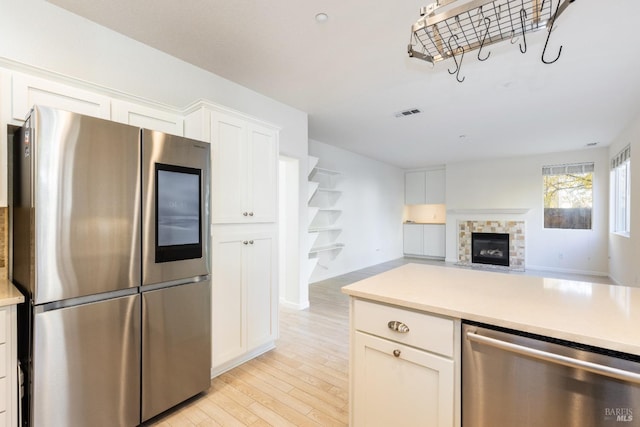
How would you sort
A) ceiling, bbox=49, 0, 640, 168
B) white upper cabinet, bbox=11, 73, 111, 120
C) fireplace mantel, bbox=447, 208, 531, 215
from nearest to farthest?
white upper cabinet, bbox=11, 73, 111, 120, ceiling, bbox=49, 0, 640, 168, fireplace mantel, bbox=447, 208, 531, 215

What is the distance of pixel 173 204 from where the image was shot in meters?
1.89

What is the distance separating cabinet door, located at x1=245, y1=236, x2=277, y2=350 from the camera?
2.51m

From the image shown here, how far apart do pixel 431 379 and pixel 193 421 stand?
153 cm

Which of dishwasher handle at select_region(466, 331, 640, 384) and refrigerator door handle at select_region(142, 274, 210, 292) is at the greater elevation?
refrigerator door handle at select_region(142, 274, 210, 292)

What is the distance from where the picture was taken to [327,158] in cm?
570

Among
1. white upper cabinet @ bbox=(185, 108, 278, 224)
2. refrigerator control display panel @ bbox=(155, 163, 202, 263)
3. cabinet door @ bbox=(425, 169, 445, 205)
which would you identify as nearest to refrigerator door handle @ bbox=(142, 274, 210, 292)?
refrigerator control display panel @ bbox=(155, 163, 202, 263)

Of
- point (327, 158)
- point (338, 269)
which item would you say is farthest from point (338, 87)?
point (338, 269)

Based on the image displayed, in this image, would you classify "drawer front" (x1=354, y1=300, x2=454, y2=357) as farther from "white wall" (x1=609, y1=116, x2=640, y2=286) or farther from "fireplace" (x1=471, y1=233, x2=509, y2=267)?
"fireplace" (x1=471, y1=233, x2=509, y2=267)

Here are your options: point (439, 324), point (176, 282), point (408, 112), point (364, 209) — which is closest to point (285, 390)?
point (176, 282)

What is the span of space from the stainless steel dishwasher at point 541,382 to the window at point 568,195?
7027 millimetres

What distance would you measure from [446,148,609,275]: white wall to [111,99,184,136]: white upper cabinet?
7213 millimetres

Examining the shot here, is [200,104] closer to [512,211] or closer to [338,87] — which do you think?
[338,87]

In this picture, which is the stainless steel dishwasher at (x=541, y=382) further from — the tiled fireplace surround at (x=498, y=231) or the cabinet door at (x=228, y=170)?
the tiled fireplace surround at (x=498, y=231)

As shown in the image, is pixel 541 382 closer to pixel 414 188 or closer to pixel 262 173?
pixel 262 173
